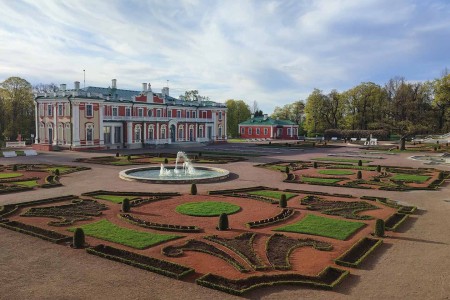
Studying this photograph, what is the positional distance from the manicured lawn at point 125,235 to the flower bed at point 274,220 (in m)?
3.59

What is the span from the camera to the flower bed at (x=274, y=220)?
58.2ft

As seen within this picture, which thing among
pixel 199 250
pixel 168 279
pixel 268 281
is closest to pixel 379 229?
pixel 268 281

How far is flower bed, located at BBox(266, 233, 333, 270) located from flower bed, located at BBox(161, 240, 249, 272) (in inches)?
52.8

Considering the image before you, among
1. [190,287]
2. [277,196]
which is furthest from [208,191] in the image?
[190,287]

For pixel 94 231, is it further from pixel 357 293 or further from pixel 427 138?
pixel 427 138

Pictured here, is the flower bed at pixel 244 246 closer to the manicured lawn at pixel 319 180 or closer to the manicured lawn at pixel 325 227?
the manicured lawn at pixel 325 227

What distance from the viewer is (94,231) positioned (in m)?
16.6

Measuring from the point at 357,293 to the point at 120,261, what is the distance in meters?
7.56

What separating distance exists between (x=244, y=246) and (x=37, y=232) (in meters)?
8.64

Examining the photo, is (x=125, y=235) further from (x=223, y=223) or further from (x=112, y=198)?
(x=112, y=198)

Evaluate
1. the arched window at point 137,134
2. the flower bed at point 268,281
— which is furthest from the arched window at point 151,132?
the flower bed at point 268,281

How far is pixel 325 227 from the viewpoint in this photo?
57.3 feet

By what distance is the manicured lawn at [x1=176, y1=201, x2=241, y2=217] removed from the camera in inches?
784

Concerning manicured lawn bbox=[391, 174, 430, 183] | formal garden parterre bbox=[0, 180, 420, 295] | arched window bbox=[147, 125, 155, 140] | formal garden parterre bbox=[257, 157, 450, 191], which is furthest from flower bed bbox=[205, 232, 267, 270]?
arched window bbox=[147, 125, 155, 140]
